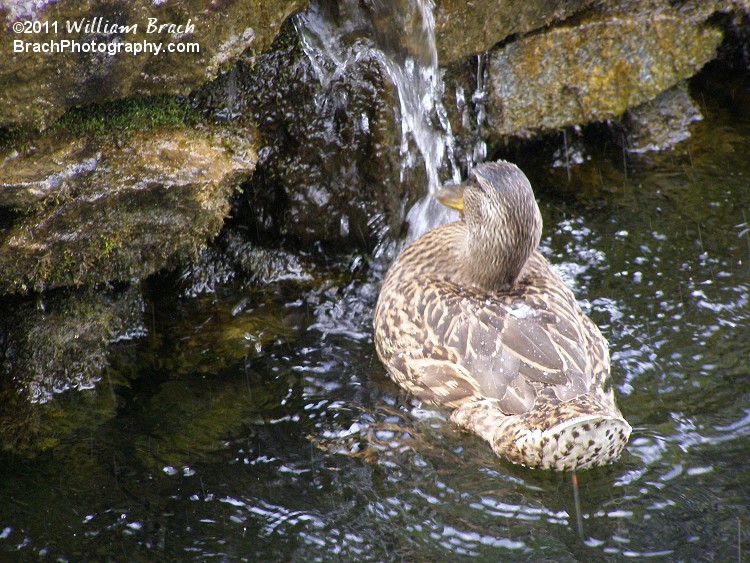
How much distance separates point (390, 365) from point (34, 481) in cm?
207

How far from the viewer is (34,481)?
156 inches

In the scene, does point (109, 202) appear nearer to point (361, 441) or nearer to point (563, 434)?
point (361, 441)

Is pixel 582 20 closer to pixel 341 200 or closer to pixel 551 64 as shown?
pixel 551 64

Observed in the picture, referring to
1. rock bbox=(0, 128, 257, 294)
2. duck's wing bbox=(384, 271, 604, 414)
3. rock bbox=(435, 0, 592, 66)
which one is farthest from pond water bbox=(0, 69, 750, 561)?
rock bbox=(435, 0, 592, 66)

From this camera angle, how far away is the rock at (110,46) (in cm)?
359

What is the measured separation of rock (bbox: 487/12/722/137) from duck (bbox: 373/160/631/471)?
1369 millimetres

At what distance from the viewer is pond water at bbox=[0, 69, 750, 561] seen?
3.63 meters

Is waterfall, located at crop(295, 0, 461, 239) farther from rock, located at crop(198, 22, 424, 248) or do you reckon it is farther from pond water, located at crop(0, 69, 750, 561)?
pond water, located at crop(0, 69, 750, 561)

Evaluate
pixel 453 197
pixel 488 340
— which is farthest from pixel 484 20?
pixel 488 340

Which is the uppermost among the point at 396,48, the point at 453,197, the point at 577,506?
the point at 396,48

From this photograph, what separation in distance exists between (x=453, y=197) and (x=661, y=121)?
275cm

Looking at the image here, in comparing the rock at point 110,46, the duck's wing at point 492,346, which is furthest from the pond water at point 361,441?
the rock at point 110,46

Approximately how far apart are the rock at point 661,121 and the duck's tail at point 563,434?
11.2 ft

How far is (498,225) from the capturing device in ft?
14.9
